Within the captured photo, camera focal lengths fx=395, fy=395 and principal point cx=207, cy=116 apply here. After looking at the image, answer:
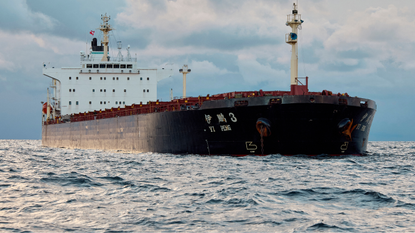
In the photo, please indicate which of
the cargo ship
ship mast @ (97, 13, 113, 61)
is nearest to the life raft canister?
the cargo ship

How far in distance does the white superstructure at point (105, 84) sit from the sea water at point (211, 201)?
26255mm

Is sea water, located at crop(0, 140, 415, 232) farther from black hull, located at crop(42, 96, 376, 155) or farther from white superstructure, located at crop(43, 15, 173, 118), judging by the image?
white superstructure, located at crop(43, 15, 173, 118)

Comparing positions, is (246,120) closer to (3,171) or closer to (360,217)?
(3,171)

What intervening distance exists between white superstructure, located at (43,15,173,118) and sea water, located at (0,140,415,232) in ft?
86.1

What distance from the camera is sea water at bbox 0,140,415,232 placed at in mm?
6215

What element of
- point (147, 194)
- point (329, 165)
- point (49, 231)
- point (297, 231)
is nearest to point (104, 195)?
point (147, 194)

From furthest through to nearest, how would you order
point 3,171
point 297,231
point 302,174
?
point 3,171
point 302,174
point 297,231

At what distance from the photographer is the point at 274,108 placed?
17266 millimetres

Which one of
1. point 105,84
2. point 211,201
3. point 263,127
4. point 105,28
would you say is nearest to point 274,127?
point 263,127

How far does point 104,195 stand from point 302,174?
241 inches

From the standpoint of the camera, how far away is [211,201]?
314 inches

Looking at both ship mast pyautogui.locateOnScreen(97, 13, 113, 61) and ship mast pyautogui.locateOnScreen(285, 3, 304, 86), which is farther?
ship mast pyautogui.locateOnScreen(97, 13, 113, 61)

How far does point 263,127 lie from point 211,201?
970cm

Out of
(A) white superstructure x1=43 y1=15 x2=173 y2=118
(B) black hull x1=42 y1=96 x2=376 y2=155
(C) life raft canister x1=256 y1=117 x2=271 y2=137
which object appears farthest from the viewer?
(A) white superstructure x1=43 y1=15 x2=173 y2=118
